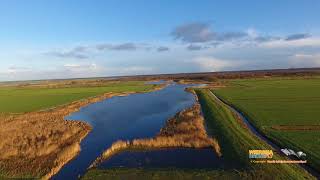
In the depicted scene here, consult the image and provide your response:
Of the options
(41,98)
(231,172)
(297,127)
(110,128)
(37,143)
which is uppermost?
(41,98)

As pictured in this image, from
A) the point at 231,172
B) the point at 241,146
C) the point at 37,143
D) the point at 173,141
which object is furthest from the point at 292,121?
the point at 37,143

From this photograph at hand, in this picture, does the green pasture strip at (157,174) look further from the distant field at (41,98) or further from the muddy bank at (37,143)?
the distant field at (41,98)

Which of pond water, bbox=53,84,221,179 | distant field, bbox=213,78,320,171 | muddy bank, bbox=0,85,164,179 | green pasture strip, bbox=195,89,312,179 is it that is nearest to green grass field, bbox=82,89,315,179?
green pasture strip, bbox=195,89,312,179

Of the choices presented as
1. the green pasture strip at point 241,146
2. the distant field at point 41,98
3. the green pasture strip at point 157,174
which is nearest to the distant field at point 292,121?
the green pasture strip at point 241,146

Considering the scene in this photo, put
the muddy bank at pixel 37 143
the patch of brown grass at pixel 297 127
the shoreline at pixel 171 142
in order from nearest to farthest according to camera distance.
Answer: the muddy bank at pixel 37 143
the shoreline at pixel 171 142
the patch of brown grass at pixel 297 127

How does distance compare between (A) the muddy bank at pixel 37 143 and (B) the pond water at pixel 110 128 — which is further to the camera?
(B) the pond water at pixel 110 128

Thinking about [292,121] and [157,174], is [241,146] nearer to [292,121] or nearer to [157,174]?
[157,174]

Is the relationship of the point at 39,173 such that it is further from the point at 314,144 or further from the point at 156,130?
the point at 314,144

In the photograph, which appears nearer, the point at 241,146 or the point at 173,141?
the point at 241,146

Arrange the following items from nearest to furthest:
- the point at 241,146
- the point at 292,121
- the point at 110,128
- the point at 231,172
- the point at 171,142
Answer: the point at 231,172 → the point at 241,146 → the point at 171,142 → the point at 292,121 → the point at 110,128
